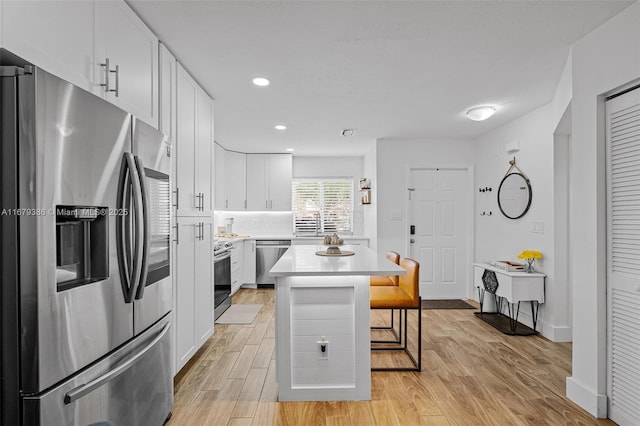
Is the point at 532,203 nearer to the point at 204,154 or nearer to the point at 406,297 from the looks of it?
the point at 406,297

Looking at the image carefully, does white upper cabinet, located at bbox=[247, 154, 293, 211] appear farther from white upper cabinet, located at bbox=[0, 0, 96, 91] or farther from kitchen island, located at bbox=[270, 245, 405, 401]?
white upper cabinet, located at bbox=[0, 0, 96, 91]

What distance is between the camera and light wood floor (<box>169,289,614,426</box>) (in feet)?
7.00

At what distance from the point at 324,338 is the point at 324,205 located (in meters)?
4.49

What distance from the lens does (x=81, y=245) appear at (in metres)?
1.26

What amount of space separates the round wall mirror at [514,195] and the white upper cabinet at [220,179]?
4.21 metres

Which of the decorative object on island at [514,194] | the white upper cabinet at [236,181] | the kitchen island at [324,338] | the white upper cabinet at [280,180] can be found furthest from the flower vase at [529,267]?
the white upper cabinet at [236,181]

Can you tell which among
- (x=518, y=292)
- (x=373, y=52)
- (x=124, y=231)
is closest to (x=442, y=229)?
(x=518, y=292)

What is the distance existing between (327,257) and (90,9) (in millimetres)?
2153

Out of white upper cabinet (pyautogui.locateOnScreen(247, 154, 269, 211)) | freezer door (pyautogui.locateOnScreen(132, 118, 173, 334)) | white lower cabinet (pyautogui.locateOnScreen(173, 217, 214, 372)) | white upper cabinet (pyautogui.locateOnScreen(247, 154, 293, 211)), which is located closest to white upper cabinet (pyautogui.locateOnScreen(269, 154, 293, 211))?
white upper cabinet (pyautogui.locateOnScreen(247, 154, 293, 211))

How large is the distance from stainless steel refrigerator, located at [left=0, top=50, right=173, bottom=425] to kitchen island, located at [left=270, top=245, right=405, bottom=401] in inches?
34.1

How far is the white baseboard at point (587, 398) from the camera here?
7.02ft

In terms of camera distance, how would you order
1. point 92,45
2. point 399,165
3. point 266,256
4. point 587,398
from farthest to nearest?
1. point 266,256
2. point 399,165
3. point 587,398
4. point 92,45

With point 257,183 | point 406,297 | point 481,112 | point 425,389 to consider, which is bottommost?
point 425,389

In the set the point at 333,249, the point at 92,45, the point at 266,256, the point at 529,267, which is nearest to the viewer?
the point at 92,45
